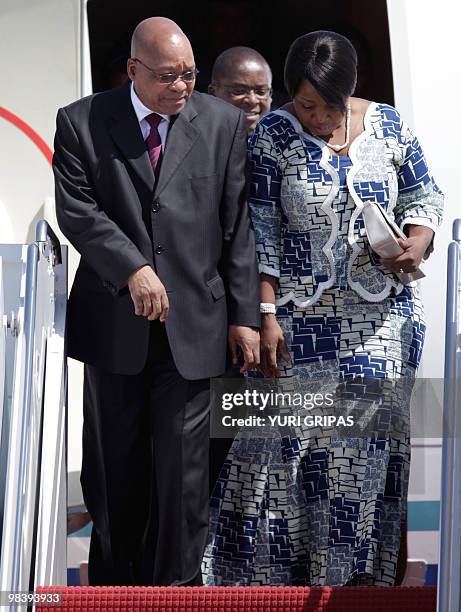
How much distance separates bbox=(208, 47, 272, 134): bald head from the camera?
4703 mm

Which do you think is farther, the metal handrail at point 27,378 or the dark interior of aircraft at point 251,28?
the dark interior of aircraft at point 251,28

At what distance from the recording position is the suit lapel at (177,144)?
3858 millimetres

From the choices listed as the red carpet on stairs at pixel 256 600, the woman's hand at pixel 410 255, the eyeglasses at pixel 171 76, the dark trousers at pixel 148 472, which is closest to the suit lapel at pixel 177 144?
the eyeglasses at pixel 171 76

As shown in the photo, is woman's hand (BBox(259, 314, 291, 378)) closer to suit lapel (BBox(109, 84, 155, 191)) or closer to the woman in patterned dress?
the woman in patterned dress

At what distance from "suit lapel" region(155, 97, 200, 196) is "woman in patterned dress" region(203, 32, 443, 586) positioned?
0.76 ft

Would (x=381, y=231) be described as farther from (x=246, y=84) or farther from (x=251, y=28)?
(x=251, y=28)

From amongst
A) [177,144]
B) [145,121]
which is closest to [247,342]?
[177,144]

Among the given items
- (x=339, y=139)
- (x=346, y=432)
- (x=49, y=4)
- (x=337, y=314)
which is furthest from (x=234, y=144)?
(x=49, y=4)

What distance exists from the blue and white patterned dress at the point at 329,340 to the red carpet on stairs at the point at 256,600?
1.30ft

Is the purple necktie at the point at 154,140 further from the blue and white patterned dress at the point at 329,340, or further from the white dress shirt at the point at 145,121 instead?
the blue and white patterned dress at the point at 329,340

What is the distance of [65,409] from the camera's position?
402 cm

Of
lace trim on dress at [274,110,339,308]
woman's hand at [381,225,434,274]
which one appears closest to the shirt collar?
lace trim on dress at [274,110,339,308]

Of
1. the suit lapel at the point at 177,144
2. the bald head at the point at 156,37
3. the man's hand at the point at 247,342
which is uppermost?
the bald head at the point at 156,37

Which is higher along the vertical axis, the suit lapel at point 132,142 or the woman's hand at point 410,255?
the suit lapel at point 132,142
